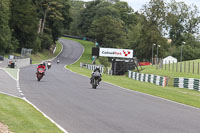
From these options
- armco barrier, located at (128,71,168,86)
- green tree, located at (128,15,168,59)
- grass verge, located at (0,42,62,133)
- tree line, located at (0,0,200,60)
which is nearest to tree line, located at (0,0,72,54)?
tree line, located at (0,0,200,60)

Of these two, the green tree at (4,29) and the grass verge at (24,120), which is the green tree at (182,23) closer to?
the green tree at (4,29)

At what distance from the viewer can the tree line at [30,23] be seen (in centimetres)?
7694

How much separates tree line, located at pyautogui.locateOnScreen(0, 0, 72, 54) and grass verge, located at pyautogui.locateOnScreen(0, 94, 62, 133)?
61.9 m

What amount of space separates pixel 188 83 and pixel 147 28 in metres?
62.3

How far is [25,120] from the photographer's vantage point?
34.8 feet

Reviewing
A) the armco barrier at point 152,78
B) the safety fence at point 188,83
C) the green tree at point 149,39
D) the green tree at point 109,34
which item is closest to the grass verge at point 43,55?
the green tree at point 109,34

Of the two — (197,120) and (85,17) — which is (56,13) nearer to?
(85,17)

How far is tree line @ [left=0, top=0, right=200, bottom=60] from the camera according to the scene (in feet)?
289

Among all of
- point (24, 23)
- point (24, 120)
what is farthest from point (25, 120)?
point (24, 23)

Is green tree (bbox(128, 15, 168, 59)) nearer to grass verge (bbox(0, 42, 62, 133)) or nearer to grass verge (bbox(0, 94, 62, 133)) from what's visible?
grass verge (bbox(0, 42, 62, 133))

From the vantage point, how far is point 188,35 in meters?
122

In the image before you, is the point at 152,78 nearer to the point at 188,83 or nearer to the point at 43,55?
the point at 188,83

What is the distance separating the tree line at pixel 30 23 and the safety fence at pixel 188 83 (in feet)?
139

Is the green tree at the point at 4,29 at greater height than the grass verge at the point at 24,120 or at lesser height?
greater
